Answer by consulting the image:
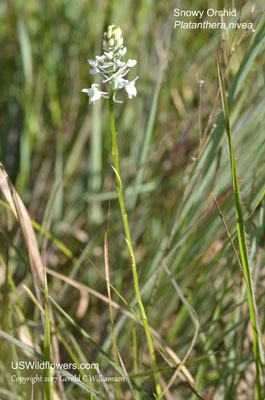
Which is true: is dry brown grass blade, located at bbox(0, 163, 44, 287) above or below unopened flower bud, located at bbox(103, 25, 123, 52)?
below

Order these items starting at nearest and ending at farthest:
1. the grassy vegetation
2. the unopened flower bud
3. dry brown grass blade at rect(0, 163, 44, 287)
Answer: the unopened flower bud, dry brown grass blade at rect(0, 163, 44, 287), the grassy vegetation

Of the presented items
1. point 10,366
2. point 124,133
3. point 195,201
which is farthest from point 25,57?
point 10,366

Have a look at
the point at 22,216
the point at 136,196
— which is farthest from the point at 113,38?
the point at 136,196

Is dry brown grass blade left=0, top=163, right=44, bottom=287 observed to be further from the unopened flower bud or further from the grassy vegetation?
the unopened flower bud

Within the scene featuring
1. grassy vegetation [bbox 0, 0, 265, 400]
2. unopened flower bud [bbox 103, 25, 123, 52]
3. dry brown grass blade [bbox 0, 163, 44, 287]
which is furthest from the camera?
grassy vegetation [bbox 0, 0, 265, 400]

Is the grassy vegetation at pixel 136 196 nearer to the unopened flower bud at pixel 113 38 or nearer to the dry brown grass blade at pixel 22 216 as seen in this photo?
the dry brown grass blade at pixel 22 216

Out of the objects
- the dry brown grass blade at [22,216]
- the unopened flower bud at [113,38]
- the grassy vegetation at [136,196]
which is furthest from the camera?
the grassy vegetation at [136,196]

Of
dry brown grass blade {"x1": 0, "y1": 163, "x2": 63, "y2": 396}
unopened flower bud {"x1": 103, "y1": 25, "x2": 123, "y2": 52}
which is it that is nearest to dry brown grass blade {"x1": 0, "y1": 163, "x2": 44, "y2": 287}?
dry brown grass blade {"x1": 0, "y1": 163, "x2": 63, "y2": 396}

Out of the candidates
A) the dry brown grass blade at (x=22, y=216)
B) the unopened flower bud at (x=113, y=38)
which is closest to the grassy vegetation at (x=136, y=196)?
the dry brown grass blade at (x=22, y=216)
